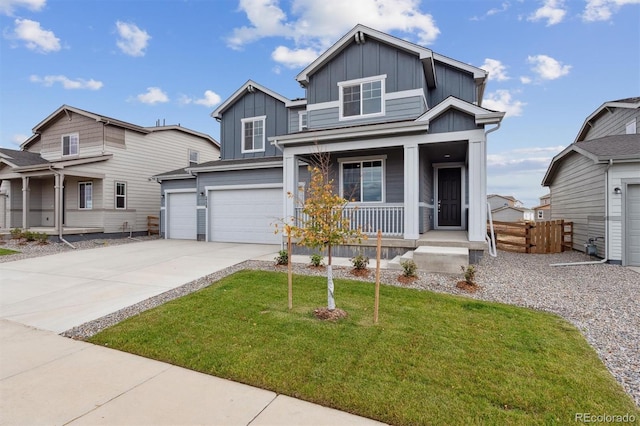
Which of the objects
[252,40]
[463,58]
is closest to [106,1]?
[252,40]

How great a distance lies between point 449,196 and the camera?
1273 cm

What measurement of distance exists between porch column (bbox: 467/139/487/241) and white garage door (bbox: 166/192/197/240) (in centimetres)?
1230

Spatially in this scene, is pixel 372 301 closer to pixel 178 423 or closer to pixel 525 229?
pixel 178 423

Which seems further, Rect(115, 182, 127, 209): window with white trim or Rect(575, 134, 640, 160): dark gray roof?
Rect(115, 182, 127, 209): window with white trim

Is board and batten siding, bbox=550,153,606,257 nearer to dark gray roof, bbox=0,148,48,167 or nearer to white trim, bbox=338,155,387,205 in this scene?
white trim, bbox=338,155,387,205

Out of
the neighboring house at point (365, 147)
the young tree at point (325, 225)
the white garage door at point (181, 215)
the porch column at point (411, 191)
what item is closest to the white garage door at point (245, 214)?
the neighboring house at point (365, 147)

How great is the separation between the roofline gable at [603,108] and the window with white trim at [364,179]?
11379 mm

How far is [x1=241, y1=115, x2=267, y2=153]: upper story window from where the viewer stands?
14.7 metres

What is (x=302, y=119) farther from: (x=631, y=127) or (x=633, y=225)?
(x=631, y=127)

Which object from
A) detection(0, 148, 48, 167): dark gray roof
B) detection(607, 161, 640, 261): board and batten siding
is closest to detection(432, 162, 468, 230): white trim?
detection(607, 161, 640, 261): board and batten siding

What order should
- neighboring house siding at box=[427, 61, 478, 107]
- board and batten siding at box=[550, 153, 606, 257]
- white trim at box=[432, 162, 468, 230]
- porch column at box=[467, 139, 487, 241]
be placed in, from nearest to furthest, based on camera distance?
1. porch column at box=[467, 139, 487, 241]
2. board and batten siding at box=[550, 153, 606, 257]
3. neighboring house siding at box=[427, 61, 478, 107]
4. white trim at box=[432, 162, 468, 230]

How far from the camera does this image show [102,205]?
15.7 meters

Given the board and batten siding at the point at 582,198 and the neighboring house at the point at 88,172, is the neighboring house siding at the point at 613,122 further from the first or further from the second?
the neighboring house at the point at 88,172

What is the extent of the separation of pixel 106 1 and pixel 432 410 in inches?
588
